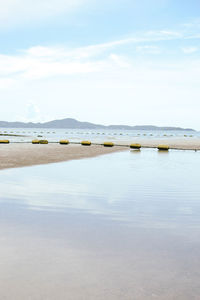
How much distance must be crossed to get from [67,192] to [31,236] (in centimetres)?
698

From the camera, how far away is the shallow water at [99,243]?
240 inches

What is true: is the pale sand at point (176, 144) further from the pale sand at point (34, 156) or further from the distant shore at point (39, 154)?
the pale sand at point (34, 156)

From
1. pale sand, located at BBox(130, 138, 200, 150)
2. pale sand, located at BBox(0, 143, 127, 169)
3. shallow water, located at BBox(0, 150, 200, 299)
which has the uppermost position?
pale sand, located at BBox(130, 138, 200, 150)

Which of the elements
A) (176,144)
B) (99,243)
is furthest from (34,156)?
(176,144)

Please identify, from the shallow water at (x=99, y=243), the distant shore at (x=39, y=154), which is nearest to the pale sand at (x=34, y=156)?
the distant shore at (x=39, y=154)

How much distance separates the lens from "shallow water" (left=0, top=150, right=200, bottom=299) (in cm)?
609

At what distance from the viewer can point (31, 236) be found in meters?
8.98

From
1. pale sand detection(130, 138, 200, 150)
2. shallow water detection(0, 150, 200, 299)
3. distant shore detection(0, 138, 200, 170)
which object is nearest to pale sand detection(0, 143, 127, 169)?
distant shore detection(0, 138, 200, 170)

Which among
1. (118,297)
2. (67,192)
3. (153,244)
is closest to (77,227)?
(153,244)

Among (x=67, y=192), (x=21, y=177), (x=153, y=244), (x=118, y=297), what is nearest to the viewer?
(x=118, y=297)

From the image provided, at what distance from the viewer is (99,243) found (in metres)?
8.49

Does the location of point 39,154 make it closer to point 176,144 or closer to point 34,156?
point 34,156

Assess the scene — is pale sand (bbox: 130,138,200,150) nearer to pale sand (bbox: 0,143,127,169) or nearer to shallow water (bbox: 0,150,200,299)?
pale sand (bbox: 0,143,127,169)

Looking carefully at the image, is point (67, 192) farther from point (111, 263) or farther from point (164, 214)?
point (111, 263)
